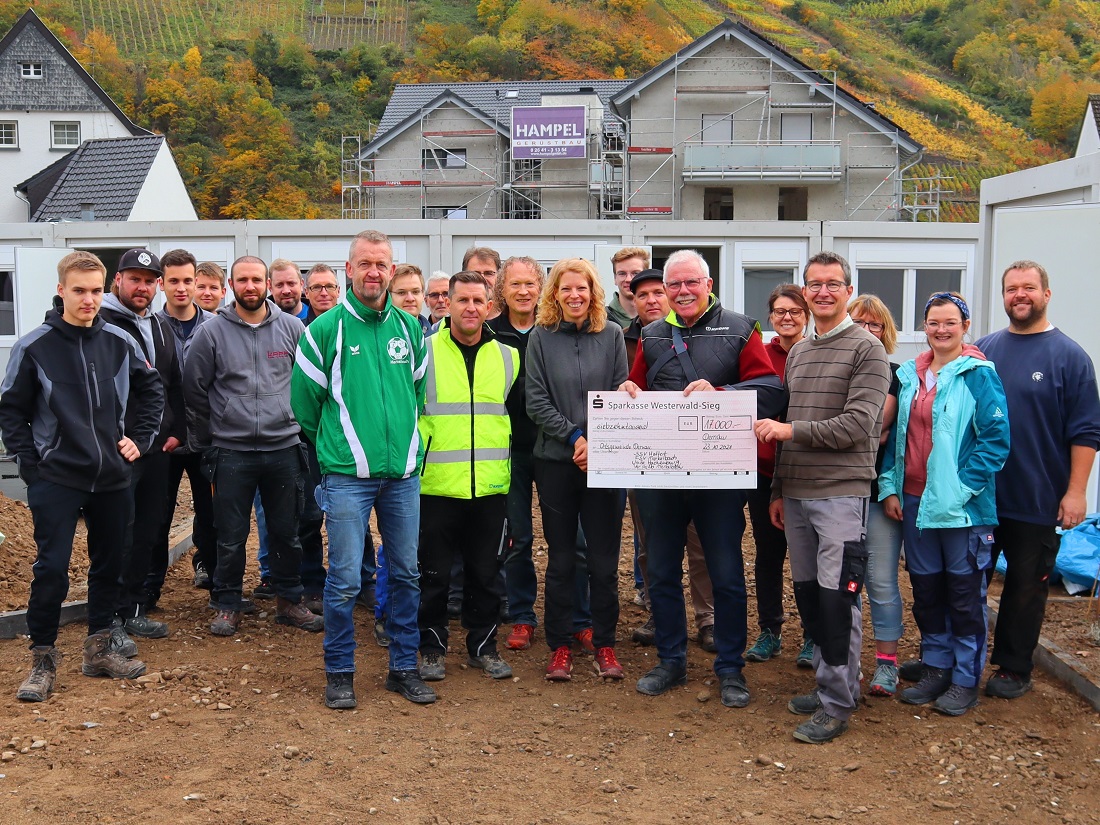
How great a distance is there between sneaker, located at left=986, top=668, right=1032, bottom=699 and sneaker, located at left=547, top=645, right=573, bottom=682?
2088 millimetres

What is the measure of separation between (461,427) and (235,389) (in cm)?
155

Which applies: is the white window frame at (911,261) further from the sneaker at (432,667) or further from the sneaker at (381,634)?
the sneaker at (432,667)

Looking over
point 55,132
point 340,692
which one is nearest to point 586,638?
point 340,692

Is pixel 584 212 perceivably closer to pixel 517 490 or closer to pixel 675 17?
pixel 517 490

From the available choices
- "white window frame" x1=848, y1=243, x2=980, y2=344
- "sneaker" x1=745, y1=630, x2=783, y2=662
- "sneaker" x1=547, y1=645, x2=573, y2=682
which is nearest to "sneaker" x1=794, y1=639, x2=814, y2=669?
"sneaker" x1=745, y1=630, x2=783, y2=662

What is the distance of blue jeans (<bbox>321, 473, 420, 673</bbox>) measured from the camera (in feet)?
16.4

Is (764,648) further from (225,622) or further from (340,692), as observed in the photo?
(225,622)

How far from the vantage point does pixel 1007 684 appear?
5.27 meters

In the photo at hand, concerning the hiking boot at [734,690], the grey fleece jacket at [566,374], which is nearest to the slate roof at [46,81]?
the grey fleece jacket at [566,374]

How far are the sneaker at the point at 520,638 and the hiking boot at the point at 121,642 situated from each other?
1977mm

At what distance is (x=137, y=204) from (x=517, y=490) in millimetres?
33588

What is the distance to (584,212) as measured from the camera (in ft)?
146

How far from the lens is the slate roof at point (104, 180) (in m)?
34.5

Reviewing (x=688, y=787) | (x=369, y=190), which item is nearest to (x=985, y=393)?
(x=688, y=787)
